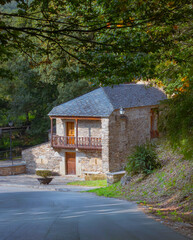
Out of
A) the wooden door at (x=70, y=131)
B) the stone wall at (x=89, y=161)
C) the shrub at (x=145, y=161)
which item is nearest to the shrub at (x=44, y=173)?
the stone wall at (x=89, y=161)

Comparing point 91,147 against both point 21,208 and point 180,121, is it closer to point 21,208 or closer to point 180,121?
point 21,208

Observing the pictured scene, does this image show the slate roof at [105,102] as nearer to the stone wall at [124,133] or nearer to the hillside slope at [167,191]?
the stone wall at [124,133]

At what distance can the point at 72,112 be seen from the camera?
86.1 feet

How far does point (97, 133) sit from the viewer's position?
2612cm

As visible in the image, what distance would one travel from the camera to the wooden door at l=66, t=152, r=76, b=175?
2752cm

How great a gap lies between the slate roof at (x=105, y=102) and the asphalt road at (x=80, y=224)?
15.2m

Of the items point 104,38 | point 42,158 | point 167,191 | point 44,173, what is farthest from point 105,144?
point 104,38

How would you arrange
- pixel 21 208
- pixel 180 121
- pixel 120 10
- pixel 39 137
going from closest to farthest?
pixel 120 10
pixel 180 121
pixel 21 208
pixel 39 137

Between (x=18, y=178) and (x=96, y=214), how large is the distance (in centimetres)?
1923

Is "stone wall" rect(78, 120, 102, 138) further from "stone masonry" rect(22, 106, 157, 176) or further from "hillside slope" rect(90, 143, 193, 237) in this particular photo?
"hillside slope" rect(90, 143, 193, 237)

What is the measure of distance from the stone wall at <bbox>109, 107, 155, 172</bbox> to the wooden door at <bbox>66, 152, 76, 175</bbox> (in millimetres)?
4004

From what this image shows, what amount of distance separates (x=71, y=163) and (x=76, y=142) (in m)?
2.41

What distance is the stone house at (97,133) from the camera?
24.9m

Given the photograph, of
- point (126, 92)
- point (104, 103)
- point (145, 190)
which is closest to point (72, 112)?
point (104, 103)
